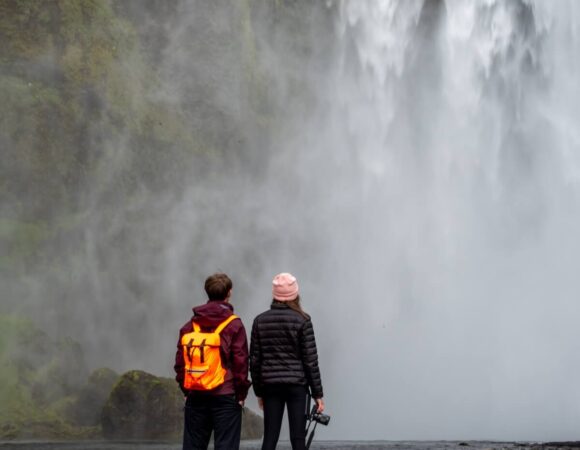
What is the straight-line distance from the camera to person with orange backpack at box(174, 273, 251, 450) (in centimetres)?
728

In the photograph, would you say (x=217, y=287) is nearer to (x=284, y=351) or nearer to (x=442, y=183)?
(x=284, y=351)

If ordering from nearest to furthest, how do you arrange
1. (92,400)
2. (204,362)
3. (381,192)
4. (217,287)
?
(204,362)
(217,287)
(92,400)
(381,192)

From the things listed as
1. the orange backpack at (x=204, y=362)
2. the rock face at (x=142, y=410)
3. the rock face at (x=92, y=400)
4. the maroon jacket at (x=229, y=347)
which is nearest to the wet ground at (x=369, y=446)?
the rock face at (x=142, y=410)

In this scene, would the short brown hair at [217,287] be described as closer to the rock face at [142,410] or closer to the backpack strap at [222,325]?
the backpack strap at [222,325]

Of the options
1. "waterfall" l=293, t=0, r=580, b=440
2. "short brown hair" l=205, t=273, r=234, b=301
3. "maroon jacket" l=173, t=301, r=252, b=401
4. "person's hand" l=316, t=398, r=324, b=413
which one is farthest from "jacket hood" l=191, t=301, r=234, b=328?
"waterfall" l=293, t=0, r=580, b=440

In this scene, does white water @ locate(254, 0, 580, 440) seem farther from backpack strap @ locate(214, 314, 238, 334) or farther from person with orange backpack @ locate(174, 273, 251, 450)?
backpack strap @ locate(214, 314, 238, 334)

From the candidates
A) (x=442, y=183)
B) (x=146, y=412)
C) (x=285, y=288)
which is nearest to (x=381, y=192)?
(x=442, y=183)

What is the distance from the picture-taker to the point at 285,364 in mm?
7863

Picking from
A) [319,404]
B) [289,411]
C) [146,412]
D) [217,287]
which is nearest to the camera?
[217,287]

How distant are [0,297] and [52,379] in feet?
18.0

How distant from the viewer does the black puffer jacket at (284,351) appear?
7816 millimetres

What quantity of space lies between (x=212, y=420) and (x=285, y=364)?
2.84 ft

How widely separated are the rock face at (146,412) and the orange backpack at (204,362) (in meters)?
16.1

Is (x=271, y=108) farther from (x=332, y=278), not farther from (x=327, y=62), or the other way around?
(x=332, y=278)
